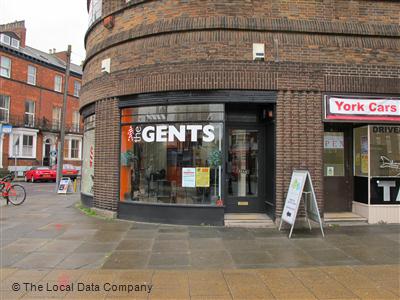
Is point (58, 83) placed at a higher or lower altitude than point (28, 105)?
higher

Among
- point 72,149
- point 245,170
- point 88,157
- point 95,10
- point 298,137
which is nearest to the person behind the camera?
point 298,137

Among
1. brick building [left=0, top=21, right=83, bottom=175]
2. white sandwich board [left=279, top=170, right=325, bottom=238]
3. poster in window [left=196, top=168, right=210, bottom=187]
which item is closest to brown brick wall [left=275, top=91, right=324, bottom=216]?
white sandwich board [left=279, top=170, right=325, bottom=238]

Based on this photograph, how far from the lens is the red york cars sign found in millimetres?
8945

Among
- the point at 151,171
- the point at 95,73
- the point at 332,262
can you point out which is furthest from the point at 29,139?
the point at 332,262

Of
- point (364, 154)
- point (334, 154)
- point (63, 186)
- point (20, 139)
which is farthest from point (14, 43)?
point (364, 154)

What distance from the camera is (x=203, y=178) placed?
29.9ft

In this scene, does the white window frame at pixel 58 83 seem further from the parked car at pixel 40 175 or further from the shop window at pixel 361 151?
the shop window at pixel 361 151

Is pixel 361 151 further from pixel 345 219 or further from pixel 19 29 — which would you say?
pixel 19 29

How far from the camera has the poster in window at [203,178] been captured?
29.8 feet

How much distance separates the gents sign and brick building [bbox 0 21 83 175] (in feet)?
86.3

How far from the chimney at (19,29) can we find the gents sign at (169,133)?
112ft

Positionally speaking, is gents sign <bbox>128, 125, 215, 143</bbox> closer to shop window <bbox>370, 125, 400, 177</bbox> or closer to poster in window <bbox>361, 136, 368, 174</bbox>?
poster in window <bbox>361, 136, 368, 174</bbox>

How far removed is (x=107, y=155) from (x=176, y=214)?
2674 mm

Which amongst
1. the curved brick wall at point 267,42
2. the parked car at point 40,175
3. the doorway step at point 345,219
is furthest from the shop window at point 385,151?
the parked car at point 40,175
